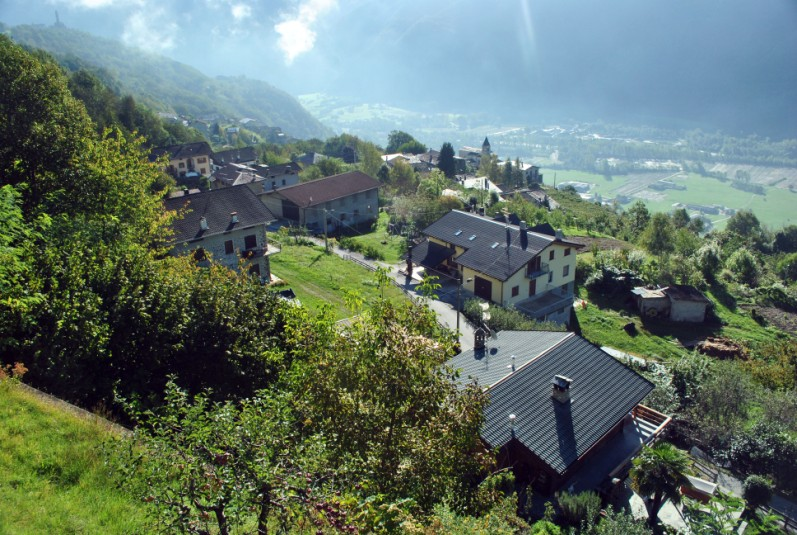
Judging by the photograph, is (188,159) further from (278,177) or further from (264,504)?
(264,504)

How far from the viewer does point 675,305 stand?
4250cm

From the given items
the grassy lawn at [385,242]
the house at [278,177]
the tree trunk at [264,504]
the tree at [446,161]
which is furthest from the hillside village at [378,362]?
the tree at [446,161]

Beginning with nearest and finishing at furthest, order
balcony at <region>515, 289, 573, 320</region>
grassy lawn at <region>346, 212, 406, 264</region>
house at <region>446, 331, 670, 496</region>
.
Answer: house at <region>446, 331, 670, 496</region> → balcony at <region>515, 289, 573, 320</region> → grassy lawn at <region>346, 212, 406, 264</region>

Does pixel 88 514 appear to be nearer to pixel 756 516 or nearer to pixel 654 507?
pixel 654 507

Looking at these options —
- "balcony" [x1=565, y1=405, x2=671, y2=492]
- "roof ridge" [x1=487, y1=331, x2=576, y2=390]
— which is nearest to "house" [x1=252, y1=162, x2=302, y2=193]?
"roof ridge" [x1=487, y1=331, x2=576, y2=390]

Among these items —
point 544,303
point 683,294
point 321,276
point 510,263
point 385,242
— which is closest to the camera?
point 510,263

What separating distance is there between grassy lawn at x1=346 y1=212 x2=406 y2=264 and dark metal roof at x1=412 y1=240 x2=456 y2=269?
3716 millimetres

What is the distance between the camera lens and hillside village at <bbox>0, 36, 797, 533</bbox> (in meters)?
7.94

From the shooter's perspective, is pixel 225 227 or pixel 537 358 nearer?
pixel 537 358

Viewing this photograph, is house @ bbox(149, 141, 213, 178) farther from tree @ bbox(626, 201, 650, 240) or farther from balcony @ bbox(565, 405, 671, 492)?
balcony @ bbox(565, 405, 671, 492)

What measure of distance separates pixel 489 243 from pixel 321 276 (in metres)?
13.2

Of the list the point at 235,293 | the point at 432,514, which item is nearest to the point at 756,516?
the point at 432,514

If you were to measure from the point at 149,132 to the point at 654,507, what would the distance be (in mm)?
110931

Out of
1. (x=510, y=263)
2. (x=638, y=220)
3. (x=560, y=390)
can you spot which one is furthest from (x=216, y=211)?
(x=638, y=220)
